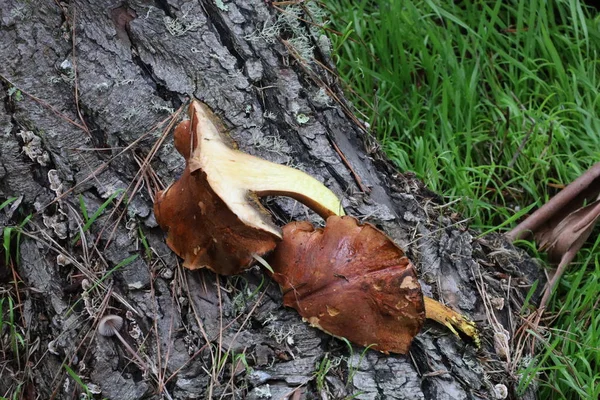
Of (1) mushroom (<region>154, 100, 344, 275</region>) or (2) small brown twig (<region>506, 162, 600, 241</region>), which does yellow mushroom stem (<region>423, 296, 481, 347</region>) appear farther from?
(2) small brown twig (<region>506, 162, 600, 241</region>)

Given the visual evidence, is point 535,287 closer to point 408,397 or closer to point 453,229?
point 453,229

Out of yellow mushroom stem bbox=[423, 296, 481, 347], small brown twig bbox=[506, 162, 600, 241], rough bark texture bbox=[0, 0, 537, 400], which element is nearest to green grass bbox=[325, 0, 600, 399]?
small brown twig bbox=[506, 162, 600, 241]

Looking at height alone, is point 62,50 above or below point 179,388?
above

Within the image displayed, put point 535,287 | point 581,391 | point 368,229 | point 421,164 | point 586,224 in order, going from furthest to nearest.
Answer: point 421,164, point 586,224, point 535,287, point 581,391, point 368,229

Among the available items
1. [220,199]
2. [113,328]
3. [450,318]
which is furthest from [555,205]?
[113,328]

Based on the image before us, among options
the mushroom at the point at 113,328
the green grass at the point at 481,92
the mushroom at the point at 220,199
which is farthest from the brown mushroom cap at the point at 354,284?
the green grass at the point at 481,92

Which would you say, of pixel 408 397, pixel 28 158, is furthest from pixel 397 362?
pixel 28 158

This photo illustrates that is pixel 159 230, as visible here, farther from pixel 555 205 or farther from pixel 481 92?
pixel 481 92
